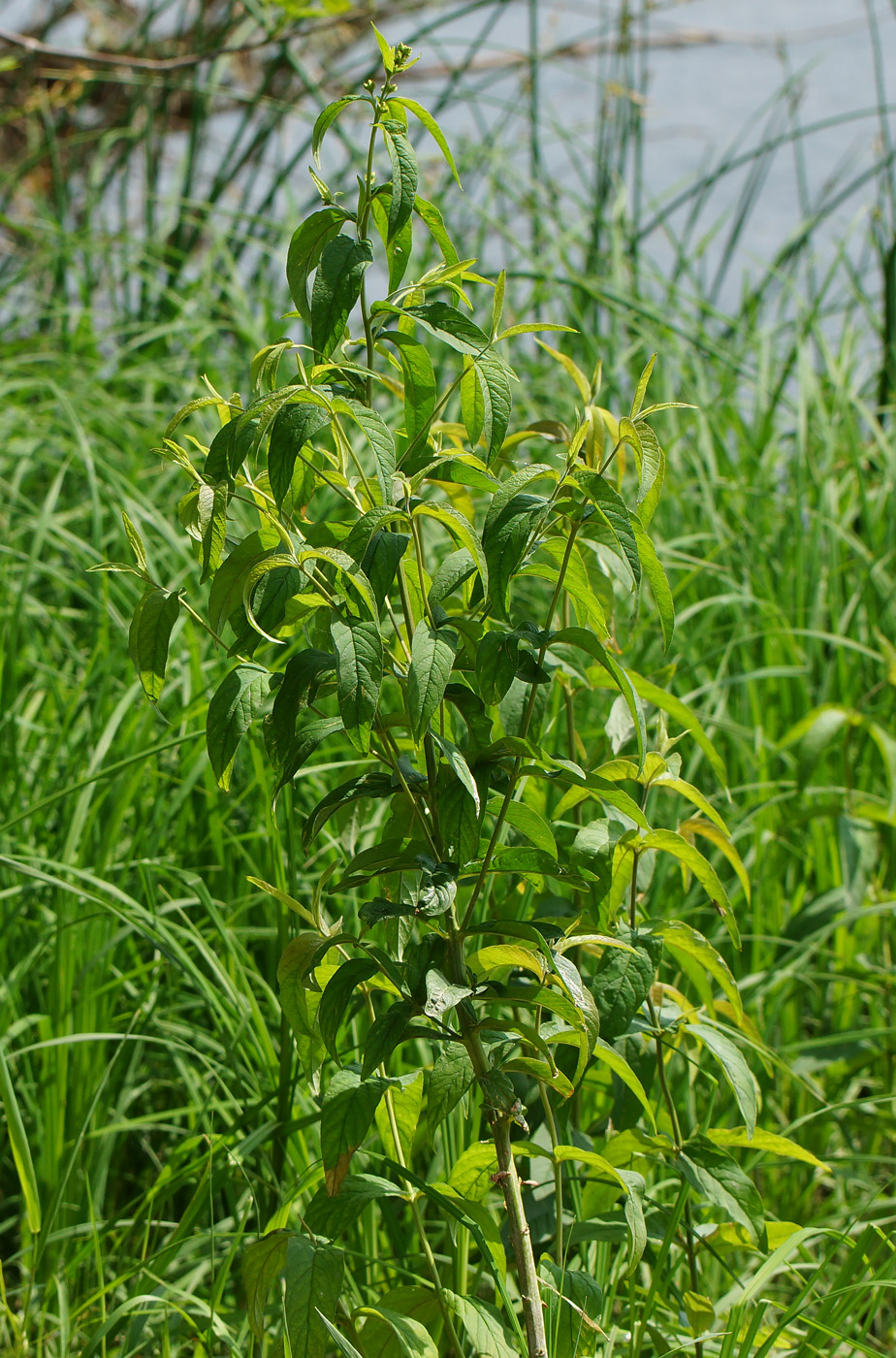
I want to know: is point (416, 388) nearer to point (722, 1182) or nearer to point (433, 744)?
point (433, 744)

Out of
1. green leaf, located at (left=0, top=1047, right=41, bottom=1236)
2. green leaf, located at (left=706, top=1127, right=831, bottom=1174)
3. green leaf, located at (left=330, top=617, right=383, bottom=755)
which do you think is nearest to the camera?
green leaf, located at (left=330, top=617, right=383, bottom=755)

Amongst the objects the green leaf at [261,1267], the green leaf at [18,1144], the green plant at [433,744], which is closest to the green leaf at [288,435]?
the green plant at [433,744]

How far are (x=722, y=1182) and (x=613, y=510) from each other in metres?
0.47

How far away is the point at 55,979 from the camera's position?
119 centimetres

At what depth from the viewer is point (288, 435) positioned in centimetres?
62

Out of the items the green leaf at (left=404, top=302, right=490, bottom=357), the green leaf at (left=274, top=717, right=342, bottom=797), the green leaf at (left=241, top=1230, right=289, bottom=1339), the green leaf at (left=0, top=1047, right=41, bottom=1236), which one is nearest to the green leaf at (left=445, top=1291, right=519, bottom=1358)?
the green leaf at (left=241, top=1230, right=289, bottom=1339)

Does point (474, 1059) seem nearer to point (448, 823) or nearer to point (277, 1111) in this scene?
point (448, 823)

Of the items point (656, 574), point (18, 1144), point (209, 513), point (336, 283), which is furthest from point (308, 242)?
point (18, 1144)

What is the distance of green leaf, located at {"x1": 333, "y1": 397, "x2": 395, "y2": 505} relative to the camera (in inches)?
26.0

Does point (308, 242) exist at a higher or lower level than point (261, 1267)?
higher

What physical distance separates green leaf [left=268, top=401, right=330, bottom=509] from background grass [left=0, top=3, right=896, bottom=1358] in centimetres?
43

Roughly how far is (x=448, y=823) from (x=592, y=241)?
2.19m

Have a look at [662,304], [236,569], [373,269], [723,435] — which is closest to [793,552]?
[723,435]

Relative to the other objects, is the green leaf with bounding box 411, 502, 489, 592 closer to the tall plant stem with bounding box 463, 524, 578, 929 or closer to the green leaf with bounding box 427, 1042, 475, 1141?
the tall plant stem with bounding box 463, 524, 578, 929
